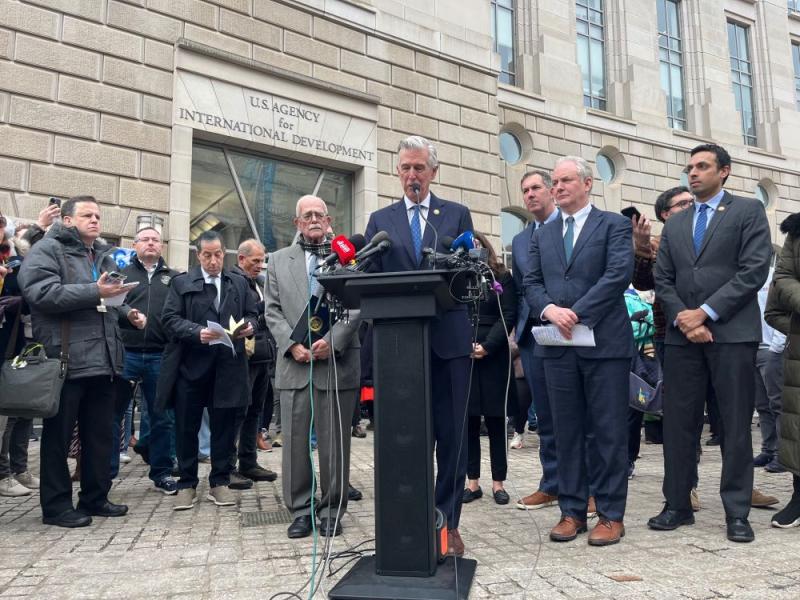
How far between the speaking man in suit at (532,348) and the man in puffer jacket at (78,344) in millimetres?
3017

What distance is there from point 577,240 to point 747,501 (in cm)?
189

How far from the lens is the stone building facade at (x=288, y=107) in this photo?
9.38 meters

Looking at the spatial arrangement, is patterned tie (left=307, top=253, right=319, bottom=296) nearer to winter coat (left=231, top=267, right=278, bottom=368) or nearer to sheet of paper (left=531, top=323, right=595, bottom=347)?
sheet of paper (left=531, top=323, right=595, bottom=347)

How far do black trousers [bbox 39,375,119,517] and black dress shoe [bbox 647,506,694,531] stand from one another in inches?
153

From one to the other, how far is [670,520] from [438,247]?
2304 millimetres

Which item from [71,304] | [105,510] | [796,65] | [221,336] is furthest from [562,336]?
[796,65]

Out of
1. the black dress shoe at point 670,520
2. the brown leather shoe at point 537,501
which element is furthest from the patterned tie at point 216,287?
the black dress shoe at point 670,520

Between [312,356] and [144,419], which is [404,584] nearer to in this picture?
[312,356]

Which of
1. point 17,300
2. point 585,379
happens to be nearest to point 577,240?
point 585,379

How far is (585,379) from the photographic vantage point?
3.94m

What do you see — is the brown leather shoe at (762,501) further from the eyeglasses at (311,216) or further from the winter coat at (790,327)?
the eyeglasses at (311,216)

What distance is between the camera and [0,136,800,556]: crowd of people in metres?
3.67

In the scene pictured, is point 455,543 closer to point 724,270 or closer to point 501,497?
point 501,497

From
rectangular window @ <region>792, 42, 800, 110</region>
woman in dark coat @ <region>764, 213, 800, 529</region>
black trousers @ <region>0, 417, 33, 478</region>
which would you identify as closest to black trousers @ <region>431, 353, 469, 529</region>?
woman in dark coat @ <region>764, 213, 800, 529</region>
